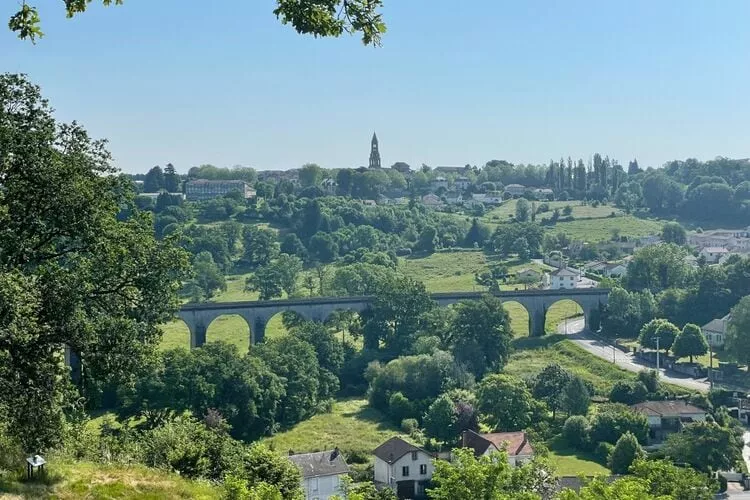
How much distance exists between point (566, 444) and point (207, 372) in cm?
1768

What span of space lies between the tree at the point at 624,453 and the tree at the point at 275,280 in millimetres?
42169

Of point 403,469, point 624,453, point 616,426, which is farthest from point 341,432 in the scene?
point 624,453

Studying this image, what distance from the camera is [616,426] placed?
42.3m

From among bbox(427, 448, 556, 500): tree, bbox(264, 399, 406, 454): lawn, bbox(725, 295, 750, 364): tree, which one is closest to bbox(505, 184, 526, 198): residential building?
bbox(725, 295, 750, 364): tree

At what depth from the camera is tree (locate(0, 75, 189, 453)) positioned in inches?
539

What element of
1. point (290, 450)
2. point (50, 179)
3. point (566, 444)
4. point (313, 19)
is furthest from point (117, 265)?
point (566, 444)

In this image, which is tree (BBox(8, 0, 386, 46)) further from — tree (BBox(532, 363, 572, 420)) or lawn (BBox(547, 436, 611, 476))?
tree (BBox(532, 363, 572, 420))

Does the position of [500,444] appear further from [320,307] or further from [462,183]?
[462,183]

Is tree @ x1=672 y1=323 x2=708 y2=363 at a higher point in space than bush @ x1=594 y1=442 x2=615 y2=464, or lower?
higher

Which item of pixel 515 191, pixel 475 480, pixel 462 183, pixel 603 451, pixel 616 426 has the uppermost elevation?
pixel 462 183

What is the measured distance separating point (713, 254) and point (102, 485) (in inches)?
3681

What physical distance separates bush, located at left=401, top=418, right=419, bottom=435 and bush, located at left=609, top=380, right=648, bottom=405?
1182 centimetres

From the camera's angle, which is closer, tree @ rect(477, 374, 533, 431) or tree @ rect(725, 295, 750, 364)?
tree @ rect(477, 374, 533, 431)

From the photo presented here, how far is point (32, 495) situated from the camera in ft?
42.8
